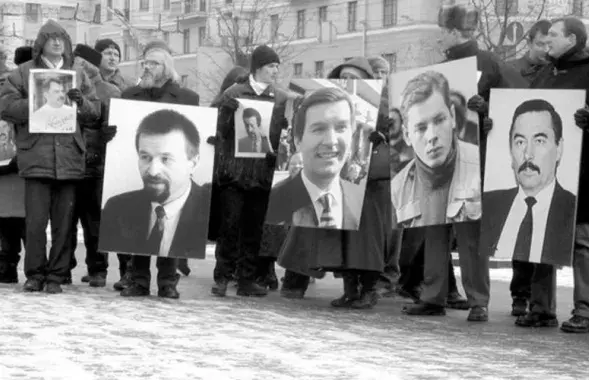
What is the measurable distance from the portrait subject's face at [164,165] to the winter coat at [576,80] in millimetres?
2872

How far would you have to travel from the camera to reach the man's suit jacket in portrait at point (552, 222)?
Result: 11.1 meters

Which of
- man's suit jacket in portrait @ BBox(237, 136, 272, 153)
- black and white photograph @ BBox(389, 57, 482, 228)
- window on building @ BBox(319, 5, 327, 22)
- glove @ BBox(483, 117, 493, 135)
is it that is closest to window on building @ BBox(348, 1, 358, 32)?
window on building @ BBox(319, 5, 327, 22)

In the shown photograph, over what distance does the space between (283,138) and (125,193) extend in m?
1.29

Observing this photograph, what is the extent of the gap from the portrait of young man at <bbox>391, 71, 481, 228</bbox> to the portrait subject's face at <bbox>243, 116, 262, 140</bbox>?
1.66 metres

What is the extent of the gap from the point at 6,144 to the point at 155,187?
1.76 m

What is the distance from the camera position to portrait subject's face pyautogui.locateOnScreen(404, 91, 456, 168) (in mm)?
11984

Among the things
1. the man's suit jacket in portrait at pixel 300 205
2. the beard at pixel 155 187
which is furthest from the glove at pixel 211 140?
the man's suit jacket in portrait at pixel 300 205

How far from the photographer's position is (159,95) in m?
13.1

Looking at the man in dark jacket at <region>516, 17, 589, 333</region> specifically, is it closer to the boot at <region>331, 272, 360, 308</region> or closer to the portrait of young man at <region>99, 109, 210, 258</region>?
the boot at <region>331, 272, 360, 308</region>

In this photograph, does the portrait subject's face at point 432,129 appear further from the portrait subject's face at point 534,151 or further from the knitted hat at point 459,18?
the portrait subject's face at point 534,151

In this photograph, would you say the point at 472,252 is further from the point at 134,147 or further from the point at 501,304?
the point at 134,147

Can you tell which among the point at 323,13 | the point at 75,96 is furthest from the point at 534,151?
the point at 323,13

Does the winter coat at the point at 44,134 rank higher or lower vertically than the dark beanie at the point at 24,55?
lower

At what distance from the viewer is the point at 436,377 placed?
27.5 ft
